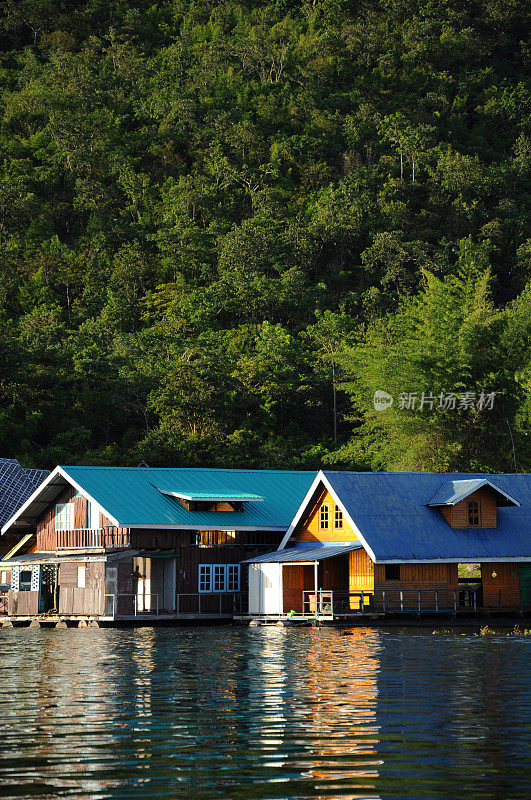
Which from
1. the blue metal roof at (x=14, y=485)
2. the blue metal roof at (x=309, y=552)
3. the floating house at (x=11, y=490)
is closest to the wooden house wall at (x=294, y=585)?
the blue metal roof at (x=309, y=552)

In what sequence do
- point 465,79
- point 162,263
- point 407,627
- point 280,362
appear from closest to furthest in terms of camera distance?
point 407,627 < point 280,362 < point 162,263 < point 465,79

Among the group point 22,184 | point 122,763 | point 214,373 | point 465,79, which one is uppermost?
point 465,79

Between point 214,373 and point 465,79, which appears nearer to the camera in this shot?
point 214,373

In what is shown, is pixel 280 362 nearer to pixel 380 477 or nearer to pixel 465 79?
pixel 380 477

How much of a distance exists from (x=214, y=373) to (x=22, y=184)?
56110 millimetres

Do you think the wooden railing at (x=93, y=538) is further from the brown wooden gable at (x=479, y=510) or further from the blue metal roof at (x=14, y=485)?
the brown wooden gable at (x=479, y=510)

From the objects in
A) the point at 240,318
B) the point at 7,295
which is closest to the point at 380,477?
the point at 240,318

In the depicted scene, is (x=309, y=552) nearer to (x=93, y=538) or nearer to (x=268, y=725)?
(x=93, y=538)

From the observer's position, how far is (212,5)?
184125 mm

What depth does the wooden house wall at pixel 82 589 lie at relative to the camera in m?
54.1

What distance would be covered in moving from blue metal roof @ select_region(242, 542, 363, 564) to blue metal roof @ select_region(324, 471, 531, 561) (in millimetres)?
1289

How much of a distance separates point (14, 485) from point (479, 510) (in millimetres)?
27606

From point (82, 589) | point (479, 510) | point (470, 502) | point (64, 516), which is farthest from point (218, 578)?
point (479, 510)

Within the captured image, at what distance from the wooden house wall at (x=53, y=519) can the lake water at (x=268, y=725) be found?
23.4 meters
